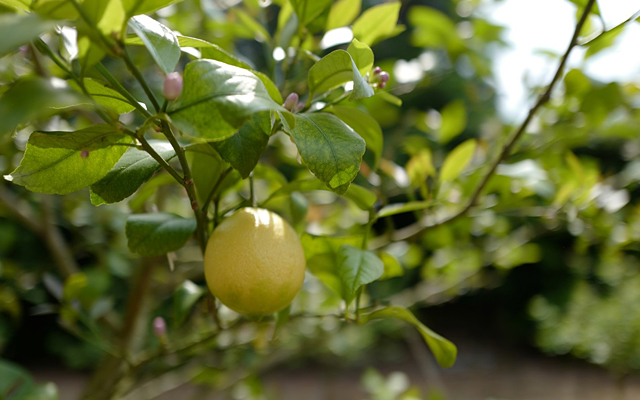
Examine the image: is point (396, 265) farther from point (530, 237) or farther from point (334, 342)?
point (334, 342)

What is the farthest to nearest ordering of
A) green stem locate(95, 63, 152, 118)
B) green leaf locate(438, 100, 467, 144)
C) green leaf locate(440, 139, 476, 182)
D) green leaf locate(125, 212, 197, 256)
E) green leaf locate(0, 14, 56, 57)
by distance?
green leaf locate(438, 100, 467, 144) < green leaf locate(440, 139, 476, 182) < green leaf locate(125, 212, 197, 256) < green stem locate(95, 63, 152, 118) < green leaf locate(0, 14, 56, 57)

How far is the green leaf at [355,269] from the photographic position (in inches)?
13.4

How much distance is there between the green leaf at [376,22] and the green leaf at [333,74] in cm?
20

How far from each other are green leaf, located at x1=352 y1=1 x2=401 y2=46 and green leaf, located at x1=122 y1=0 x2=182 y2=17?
0.90 feet

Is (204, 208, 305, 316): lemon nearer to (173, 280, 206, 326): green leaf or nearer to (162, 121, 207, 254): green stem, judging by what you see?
(162, 121, 207, 254): green stem

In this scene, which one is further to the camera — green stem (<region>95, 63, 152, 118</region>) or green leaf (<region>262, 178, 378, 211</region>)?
green leaf (<region>262, 178, 378, 211</region>)

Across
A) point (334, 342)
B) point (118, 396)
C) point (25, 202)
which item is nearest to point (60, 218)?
point (25, 202)

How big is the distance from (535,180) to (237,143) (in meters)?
0.59

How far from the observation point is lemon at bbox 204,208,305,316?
0.33 meters

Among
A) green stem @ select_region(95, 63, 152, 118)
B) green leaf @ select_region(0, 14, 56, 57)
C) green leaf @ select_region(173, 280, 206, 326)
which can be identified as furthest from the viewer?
green leaf @ select_region(173, 280, 206, 326)

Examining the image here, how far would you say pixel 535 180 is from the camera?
2.37 ft

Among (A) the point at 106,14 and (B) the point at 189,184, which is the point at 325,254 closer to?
(B) the point at 189,184

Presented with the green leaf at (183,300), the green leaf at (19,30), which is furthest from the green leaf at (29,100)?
the green leaf at (183,300)

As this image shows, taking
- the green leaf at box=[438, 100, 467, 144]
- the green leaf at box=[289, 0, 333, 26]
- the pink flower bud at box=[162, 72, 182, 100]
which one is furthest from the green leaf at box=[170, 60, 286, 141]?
the green leaf at box=[438, 100, 467, 144]
